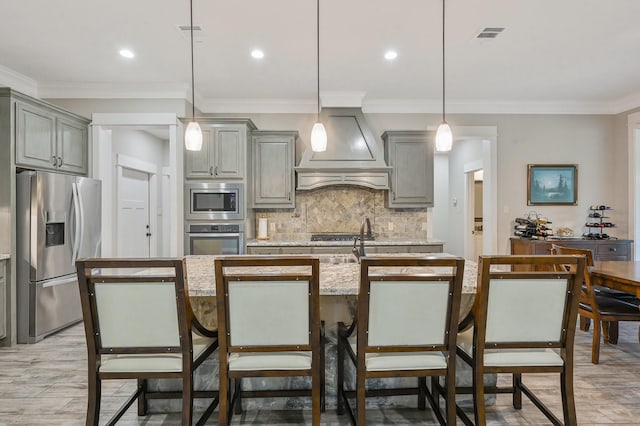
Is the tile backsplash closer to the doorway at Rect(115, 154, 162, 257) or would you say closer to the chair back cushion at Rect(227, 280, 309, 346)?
the doorway at Rect(115, 154, 162, 257)

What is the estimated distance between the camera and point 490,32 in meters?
3.11

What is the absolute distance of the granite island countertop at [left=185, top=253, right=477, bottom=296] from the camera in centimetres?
186

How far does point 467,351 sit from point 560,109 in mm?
4559

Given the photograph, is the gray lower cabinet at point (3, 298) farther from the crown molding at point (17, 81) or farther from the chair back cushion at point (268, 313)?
the chair back cushion at point (268, 313)

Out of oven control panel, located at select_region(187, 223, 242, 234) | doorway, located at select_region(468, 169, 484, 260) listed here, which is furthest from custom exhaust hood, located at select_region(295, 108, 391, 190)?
doorway, located at select_region(468, 169, 484, 260)

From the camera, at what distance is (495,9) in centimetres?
276

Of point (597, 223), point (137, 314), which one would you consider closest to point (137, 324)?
point (137, 314)

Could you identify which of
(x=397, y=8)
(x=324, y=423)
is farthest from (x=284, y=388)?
(x=397, y=8)

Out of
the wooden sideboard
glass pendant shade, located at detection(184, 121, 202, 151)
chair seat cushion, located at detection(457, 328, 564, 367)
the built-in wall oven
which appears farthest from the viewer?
the wooden sideboard

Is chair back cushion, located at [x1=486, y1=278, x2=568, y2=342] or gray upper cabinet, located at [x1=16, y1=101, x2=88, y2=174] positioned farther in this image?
gray upper cabinet, located at [x1=16, y1=101, x2=88, y2=174]

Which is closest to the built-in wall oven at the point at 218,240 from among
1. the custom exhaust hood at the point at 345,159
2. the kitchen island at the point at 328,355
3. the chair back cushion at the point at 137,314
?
the custom exhaust hood at the point at 345,159

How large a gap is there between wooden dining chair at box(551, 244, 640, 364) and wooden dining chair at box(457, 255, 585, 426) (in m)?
1.21

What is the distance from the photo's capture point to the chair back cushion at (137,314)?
1661 millimetres

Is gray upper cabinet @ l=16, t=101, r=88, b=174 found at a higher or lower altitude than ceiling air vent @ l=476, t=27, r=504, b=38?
lower
